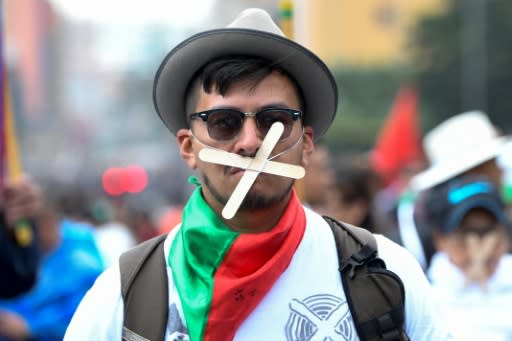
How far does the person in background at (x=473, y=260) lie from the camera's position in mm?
4227

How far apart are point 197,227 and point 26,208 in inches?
98.2

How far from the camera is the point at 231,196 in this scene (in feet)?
8.75

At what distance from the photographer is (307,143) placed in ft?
9.77

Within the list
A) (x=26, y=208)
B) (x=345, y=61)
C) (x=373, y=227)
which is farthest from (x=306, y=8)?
(x=345, y=61)

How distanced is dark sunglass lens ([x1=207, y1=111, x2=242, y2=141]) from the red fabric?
27cm

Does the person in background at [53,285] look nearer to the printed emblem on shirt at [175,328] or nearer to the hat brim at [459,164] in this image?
the hat brim at [459,164]

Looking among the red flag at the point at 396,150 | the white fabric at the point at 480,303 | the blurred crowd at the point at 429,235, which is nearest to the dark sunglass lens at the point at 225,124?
the blurred crowd at the point at 429,235

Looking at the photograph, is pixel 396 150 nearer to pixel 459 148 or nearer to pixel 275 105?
pixel 459 148

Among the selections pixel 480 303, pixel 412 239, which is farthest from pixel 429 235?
pixel 480 303

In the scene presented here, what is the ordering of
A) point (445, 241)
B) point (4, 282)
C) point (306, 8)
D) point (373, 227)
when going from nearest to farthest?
point (445, 241) → point (4, 282) → point (373, 227) → point (306, 8)

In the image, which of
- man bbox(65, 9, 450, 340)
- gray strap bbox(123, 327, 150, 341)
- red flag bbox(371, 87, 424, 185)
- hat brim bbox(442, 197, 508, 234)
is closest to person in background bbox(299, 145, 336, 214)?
hat brim bbox(442, 197, 508, 234)

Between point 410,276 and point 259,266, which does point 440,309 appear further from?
point 259,266

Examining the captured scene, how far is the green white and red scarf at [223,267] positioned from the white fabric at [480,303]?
163 cm

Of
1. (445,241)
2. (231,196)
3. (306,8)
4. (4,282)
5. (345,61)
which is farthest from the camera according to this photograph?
(345,61)
